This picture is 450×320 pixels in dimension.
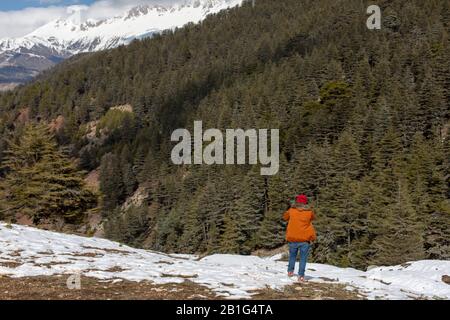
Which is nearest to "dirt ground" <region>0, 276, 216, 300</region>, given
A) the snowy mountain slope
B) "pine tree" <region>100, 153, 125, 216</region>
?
the snowy mountain slope

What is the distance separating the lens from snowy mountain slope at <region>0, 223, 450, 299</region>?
12.3m

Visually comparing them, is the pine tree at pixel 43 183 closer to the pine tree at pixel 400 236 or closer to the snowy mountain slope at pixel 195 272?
the snowy mountain slope at pixel 195 272

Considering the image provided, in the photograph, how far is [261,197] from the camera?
68125mm

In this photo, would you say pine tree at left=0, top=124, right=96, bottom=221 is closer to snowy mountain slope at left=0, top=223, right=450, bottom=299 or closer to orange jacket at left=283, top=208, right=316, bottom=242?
snowy mountain slope at left=0, top=223, right=450, bottom=299

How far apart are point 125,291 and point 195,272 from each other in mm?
3574

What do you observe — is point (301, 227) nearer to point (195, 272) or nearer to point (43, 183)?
point (195, 272)

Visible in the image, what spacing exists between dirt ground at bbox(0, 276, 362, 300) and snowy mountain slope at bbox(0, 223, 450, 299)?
53 centimetres

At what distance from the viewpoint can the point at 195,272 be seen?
14.0m

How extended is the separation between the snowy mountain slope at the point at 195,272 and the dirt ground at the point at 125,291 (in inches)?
20.7

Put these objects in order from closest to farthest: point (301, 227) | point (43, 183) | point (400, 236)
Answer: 1. point (301, 227)
2. point (43, 183)
3. point (400, 236)

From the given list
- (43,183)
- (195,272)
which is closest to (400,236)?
(43,183)

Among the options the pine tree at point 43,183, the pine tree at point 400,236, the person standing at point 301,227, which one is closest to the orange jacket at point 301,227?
the person standing at point 301,227

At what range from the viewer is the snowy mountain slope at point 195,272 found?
40.3 ft

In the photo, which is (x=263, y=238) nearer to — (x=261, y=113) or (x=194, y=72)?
→ (x=261, y=113)
